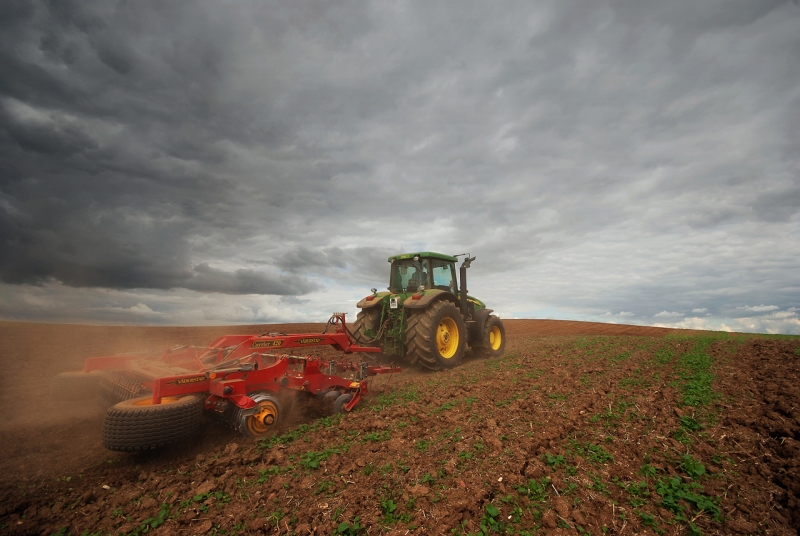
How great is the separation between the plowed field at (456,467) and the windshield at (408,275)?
3244mm

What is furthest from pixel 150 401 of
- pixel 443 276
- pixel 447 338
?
pixel 443 276

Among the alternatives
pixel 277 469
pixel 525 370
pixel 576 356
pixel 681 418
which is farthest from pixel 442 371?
pixel 277 469

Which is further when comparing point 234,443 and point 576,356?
point 576,356

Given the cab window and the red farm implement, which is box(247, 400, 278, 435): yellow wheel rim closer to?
the red farm implement

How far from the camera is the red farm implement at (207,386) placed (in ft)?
13.2

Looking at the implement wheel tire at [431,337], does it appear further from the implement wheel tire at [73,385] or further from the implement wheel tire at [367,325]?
the implement wheel tire at [73,385]

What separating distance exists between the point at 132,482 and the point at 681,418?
6.01m

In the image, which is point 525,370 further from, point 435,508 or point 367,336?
point 435,508

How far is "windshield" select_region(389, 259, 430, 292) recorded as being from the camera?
31.2ft

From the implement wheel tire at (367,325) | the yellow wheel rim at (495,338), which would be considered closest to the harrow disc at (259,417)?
the implement wheel tire at (367,325)

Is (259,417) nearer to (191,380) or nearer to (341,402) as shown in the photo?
(191,380)

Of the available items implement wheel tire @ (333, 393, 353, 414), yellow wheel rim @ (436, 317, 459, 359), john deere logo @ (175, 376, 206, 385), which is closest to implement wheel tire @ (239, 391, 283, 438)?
john deere logo @ (175, 376, 206, 385)

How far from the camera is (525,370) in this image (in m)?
8.02

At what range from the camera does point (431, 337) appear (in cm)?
823
